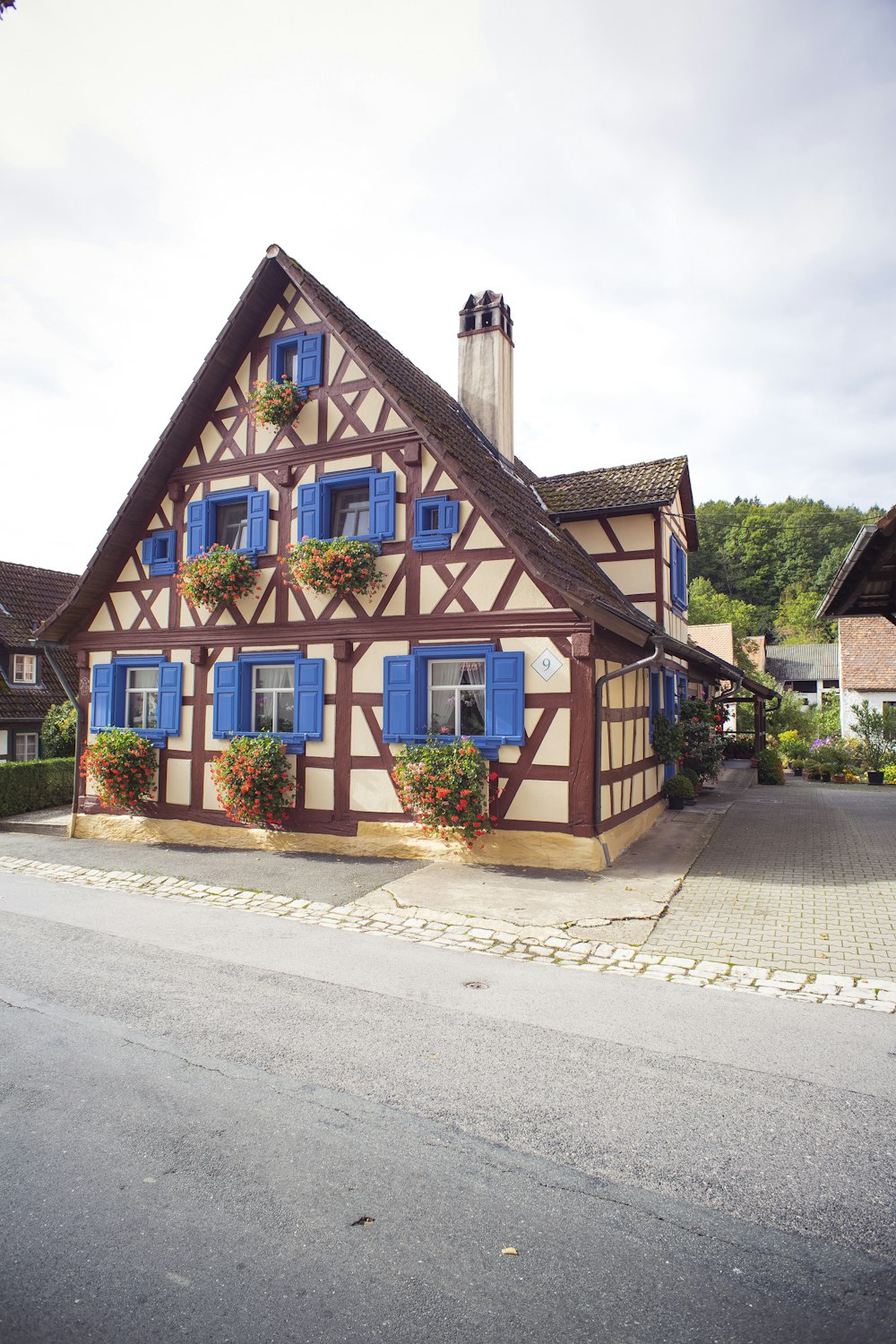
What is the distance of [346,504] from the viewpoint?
480 inches

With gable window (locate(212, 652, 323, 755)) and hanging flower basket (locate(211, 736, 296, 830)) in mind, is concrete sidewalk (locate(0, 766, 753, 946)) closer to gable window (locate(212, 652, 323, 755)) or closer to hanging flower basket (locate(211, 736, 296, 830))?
hanging flower basket (locate(211, 736, 296, 830))

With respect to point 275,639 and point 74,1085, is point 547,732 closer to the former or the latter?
point 275,639

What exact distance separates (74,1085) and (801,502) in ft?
336

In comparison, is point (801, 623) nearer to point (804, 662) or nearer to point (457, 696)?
point (804, 662)

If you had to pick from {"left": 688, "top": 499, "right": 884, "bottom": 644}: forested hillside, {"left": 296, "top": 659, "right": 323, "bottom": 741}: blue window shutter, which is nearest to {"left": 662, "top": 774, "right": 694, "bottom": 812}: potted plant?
{"left": 296, "top": 659, "right": 323, "bottom": 741}: blue window shutter

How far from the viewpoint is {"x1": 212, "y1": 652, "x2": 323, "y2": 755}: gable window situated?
40.1 feet

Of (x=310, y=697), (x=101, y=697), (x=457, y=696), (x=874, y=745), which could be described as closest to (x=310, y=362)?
(x=310, y=697)

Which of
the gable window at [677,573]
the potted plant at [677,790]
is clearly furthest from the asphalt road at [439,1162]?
the gable window at [677,573]

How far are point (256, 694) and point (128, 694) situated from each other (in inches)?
114

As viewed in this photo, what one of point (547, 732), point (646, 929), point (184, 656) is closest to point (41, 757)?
point (184, 656)

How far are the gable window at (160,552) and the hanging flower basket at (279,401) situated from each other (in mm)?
2654

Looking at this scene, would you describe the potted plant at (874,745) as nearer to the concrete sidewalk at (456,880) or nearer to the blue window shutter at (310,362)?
the concrete sidewalk at (456,880)

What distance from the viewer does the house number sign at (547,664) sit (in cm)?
1015

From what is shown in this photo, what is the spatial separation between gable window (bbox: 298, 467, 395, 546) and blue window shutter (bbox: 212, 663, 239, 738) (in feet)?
7.82
